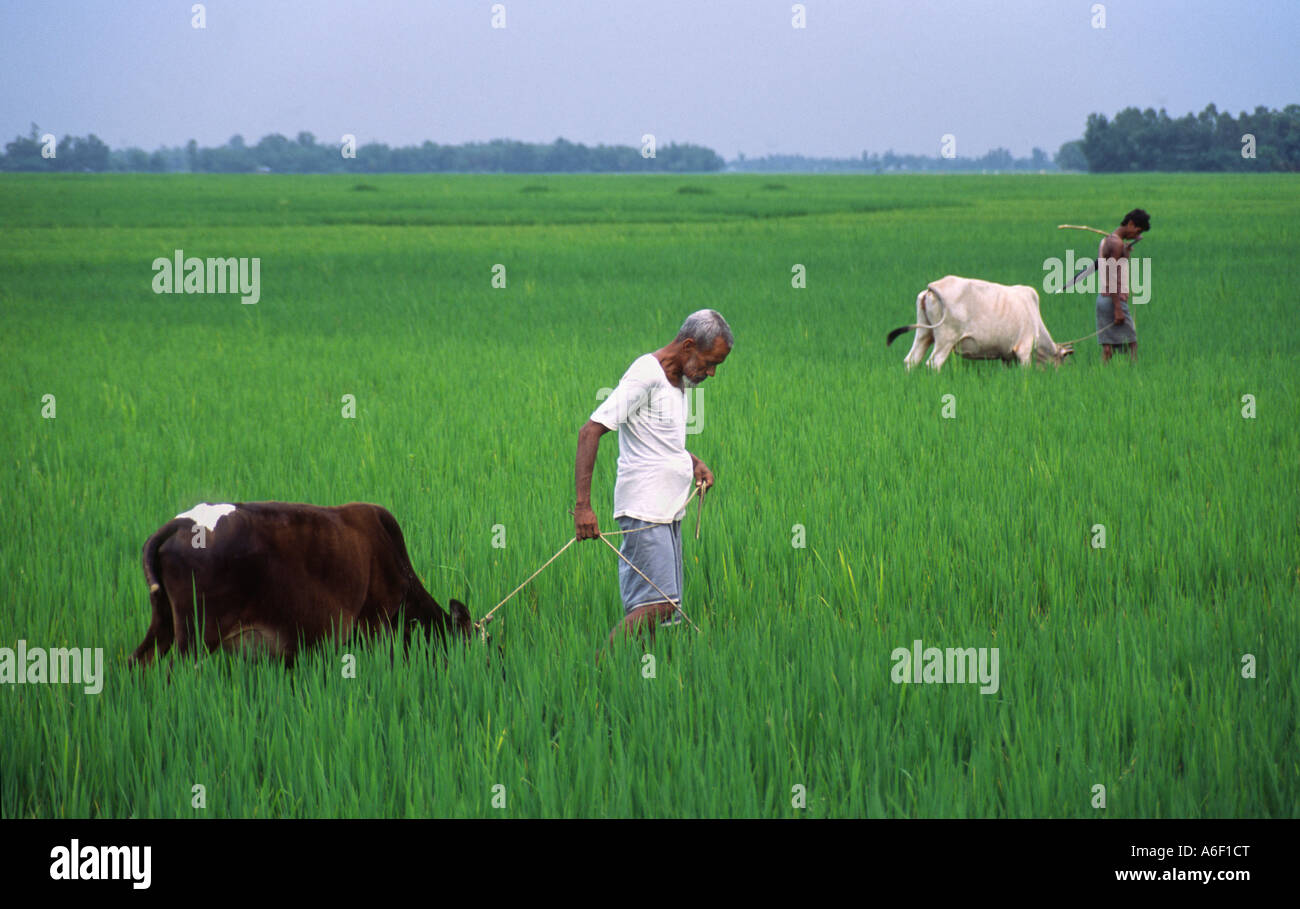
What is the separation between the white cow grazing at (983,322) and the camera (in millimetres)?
9477

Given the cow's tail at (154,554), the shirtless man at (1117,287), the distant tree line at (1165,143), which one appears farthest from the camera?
the distant tree line at (1165,143)

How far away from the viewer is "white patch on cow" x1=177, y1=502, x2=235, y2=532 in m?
3.26

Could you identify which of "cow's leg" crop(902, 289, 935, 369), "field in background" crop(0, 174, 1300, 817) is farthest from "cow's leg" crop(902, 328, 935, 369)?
"field in background" crop(0, 174, 1300, 817)

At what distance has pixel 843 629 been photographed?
4.03 m

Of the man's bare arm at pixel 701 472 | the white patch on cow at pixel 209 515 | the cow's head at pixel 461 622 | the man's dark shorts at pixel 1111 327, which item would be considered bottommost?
the cow's head at pixel 461 622

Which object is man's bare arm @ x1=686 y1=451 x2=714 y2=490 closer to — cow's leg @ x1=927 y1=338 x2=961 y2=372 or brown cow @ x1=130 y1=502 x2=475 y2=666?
brown cow @ x1=130 y1=502 x2=475 y2=666

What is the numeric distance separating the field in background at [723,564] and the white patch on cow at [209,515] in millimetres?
408

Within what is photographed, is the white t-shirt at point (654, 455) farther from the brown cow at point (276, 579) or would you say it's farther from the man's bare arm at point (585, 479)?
the brown cow at point (276, 579)

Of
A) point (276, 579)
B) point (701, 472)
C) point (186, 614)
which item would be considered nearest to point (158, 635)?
point (186, 614)

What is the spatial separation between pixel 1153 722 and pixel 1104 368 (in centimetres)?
667

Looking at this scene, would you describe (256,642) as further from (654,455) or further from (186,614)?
(654,455)

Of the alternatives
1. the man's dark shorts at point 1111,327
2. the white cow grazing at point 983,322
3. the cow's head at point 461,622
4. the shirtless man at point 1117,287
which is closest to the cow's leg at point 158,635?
the cow's head at point 461,622
